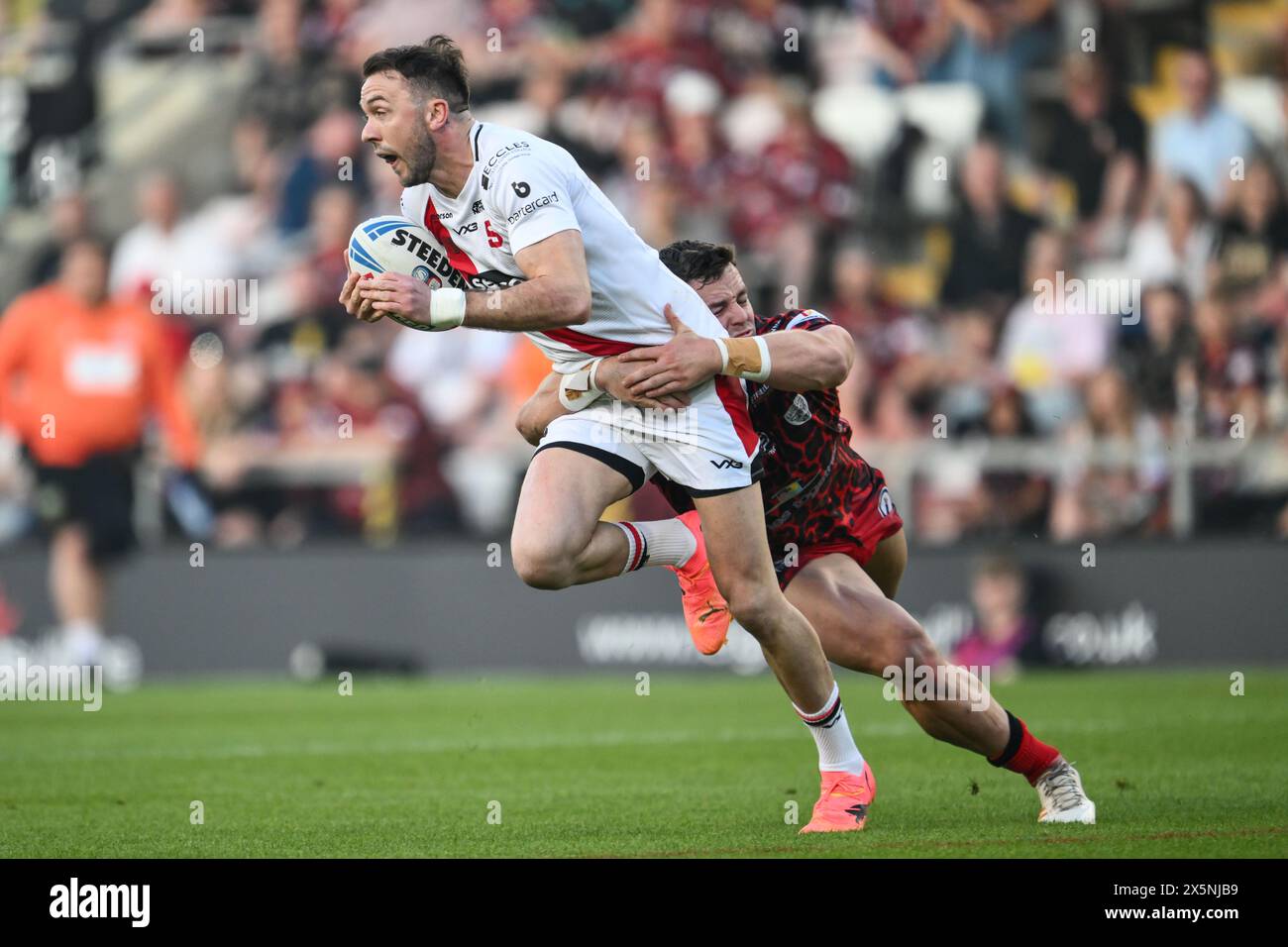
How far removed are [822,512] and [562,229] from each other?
147 cm

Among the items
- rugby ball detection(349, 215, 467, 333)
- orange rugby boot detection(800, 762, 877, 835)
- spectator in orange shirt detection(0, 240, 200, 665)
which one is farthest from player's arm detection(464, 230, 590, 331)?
spectator in orange shirt detection(0, 240, 200, 665)

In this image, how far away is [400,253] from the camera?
6809 millimetres

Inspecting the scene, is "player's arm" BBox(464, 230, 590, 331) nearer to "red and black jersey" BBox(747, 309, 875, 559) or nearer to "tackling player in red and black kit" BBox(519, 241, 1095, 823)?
"tackling player in red and black kit" BBox(519, 241, 1095, 823)

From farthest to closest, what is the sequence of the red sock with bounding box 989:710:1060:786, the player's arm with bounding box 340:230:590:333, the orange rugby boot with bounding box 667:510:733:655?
the orange rugby boot with bounding box 667:510:733:655
the red sock with bounding box 989:710:1060:786
the player's arm with bounding box 340:230:590:333

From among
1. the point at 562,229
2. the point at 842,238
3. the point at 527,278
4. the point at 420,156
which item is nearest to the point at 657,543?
the point at 527,278

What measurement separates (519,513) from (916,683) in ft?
4.92

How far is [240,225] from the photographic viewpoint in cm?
1720

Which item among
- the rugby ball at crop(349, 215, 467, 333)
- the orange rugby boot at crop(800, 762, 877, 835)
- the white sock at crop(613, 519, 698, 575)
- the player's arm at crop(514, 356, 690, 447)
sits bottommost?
the orange rugby boot at crop(800, 762, 877, 835)

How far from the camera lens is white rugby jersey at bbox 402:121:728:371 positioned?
6.50 m

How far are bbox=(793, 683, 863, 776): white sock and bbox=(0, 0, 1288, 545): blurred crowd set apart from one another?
296 inches

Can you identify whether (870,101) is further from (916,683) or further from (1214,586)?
(916,683)

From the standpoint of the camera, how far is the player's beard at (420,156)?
6641mm
